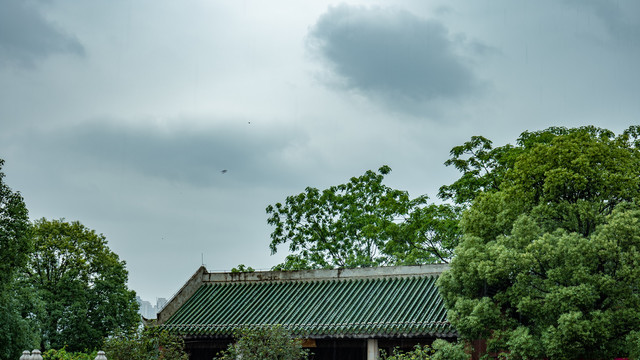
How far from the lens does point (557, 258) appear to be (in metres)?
13.6

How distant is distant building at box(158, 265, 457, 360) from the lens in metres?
16.9

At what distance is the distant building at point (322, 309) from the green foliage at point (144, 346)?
0.98 meters

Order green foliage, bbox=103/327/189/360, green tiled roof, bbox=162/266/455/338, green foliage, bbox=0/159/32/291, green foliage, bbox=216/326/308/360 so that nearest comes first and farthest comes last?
green foliage, bbox=216/326/308/360, green foliage, bbox=103/327/189/360, green tiled roof, bbox=162/266/455/338, green foliage, bbox=0/159/32/291

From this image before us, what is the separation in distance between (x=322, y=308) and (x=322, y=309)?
64mm

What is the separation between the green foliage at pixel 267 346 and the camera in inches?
614

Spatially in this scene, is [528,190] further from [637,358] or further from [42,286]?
[42,286]

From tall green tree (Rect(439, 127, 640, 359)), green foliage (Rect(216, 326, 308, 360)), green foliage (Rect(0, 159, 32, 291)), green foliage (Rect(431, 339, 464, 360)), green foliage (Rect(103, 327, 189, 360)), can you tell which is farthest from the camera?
green foliage (Rect(0, 159, 32, 291))

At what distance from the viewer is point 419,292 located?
17938 mm

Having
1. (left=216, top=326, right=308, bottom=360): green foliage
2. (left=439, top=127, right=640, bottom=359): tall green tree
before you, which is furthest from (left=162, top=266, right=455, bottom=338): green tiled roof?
(left=439, top=127, right=640, bottom=359): tall green tree

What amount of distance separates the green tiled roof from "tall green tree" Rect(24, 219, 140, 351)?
1774cm

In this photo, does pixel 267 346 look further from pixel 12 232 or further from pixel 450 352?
pixel 12 232

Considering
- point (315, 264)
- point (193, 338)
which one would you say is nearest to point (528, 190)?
point (193, 338)

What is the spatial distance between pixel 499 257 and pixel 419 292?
4403 mm

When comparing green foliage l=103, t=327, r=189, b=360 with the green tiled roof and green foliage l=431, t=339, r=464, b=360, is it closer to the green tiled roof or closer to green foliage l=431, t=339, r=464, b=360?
the green tiled roof
